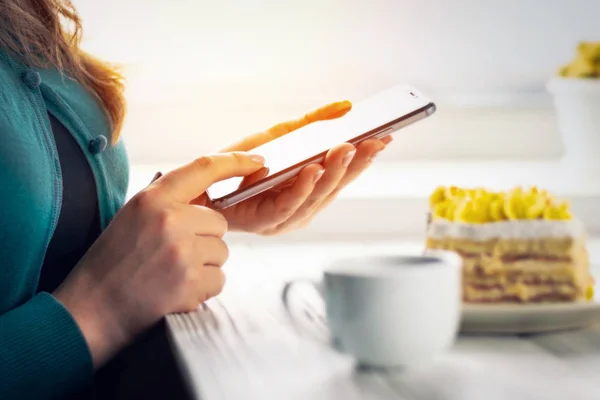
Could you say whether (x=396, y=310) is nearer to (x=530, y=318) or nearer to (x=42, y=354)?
(x=530, y=318)

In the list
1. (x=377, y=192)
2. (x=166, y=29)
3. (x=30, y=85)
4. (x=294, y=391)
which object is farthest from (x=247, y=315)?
(x=166, y=29)

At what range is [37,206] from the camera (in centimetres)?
61

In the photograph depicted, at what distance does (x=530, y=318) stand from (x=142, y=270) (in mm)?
279

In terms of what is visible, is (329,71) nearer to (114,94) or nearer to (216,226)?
(114,94)

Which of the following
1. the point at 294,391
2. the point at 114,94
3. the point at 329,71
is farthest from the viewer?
the point at 329,71

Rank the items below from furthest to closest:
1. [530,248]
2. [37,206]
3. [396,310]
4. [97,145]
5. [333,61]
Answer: [333,61]
[97,145]
[37,206]
[530,248]
[396,310]

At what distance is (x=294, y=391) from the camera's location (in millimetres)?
360

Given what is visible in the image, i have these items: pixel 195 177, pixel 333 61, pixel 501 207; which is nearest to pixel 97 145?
pixel 195 177

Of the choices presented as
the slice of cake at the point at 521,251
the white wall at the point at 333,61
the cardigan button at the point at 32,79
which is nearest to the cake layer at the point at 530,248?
the slice of cake at the point at 521,251

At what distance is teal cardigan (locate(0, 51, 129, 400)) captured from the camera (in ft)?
1.66

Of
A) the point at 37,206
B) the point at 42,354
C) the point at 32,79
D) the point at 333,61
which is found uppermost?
the point at 333,61

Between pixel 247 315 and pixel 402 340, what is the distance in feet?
0.66

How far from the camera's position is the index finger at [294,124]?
770 mm

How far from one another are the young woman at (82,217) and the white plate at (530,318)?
223 mm
